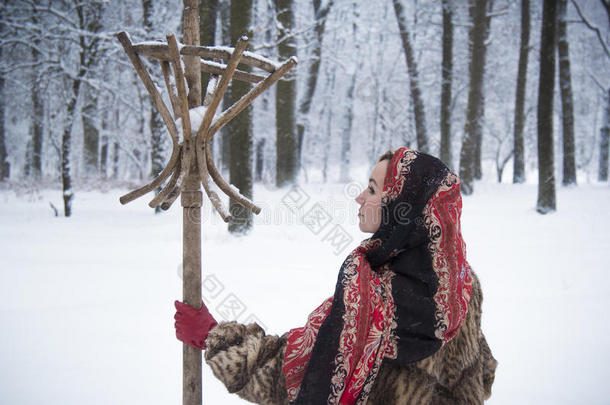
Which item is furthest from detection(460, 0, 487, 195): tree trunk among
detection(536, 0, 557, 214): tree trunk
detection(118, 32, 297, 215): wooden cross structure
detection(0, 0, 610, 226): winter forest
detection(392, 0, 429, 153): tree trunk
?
detection(118, 32, 297, 215): wooden cross structure

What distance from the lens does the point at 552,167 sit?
7.77 m

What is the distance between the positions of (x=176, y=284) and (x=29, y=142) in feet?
63.9

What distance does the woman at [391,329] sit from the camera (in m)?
1.22

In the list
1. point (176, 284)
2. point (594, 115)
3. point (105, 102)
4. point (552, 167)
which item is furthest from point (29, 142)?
point (594, 115)

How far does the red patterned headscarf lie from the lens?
121 centimetres

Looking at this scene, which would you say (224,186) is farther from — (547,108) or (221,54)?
(547,108)

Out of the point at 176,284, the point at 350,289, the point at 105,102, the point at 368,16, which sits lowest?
the point at 176,284

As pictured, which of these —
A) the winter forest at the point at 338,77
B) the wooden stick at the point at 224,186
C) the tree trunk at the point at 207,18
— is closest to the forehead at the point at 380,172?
the wooden stick at the point at 224,186

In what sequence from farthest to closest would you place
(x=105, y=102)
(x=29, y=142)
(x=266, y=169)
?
1. (x=266, y=169)
2. (x=29, y=142)
3. (x=105, y=102)

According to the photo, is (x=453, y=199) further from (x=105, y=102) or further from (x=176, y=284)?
(x=105, y=102)

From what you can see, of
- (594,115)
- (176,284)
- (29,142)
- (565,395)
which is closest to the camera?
(565,395)

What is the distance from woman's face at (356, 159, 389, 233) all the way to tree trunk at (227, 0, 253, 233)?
4783 millimetres

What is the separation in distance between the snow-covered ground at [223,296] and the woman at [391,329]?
139cm

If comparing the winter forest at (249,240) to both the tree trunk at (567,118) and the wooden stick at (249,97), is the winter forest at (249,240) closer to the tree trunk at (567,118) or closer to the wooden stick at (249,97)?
the tree trunk at (567,118)
